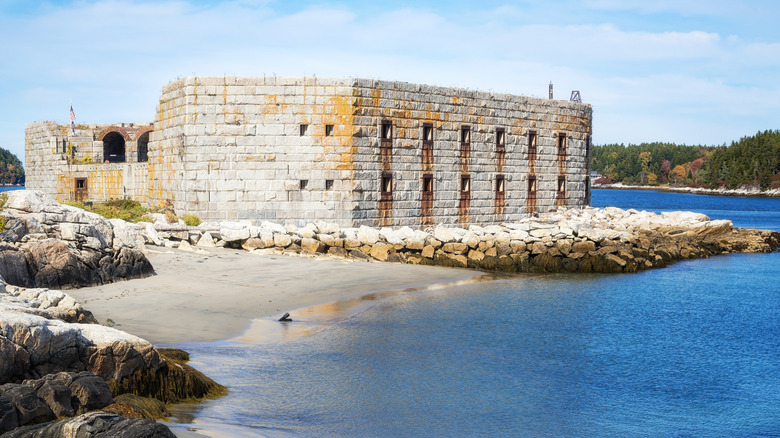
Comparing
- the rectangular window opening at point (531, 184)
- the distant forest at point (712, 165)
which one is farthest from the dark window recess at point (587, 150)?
the distant forest at point (712, 165)

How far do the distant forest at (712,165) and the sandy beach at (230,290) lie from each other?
123m

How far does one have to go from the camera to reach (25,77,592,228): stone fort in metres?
26.9

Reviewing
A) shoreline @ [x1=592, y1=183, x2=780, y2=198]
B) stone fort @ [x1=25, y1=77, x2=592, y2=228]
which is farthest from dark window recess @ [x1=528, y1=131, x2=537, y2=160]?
shoreline @ [x1=592, y1=183, x2=780, y2=198]

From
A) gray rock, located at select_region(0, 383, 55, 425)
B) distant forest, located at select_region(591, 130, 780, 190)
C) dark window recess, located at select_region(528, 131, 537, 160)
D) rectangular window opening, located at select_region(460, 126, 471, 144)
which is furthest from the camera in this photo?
distant forest, located at select_region(591, 130, 780, 190)

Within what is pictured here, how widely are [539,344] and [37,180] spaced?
3394 centimetres

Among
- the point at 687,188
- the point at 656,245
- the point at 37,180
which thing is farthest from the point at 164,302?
the point at 687,188

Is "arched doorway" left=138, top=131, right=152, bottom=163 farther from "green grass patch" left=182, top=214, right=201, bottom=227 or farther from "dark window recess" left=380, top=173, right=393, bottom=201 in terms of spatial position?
"dark window recess" left=380, top=173, right=393, bottom=201

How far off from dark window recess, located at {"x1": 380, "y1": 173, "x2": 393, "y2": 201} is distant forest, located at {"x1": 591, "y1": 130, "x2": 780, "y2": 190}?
117m

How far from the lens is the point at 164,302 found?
1571 centimetres

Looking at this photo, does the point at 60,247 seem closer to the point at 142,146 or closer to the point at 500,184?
the point at 500,184

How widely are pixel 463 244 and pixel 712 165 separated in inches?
5661

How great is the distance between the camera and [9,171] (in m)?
155

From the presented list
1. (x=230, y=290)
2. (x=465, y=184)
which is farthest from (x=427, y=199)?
(x=230, y=290)

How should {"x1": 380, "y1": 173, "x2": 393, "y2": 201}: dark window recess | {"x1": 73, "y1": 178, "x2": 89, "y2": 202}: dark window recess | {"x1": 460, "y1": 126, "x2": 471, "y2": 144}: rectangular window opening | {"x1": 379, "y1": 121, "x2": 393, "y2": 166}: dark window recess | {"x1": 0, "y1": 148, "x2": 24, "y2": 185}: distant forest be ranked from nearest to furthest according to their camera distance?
{"x1": 379, "y1": 121, "x2": 393, "y2": 166}: dark window recess < {"x1": 380, "y1": 173, "x2": 393, "y2": 201}: dark window recess < {"x1": 460, "y1": 126, "x2": 471, "y2": 144}: rectangular window opening < {"x1": 73, "y1": 178, "x2": 89, "y2": 202}: dark window recess < {"x1": 0, "y1": 148, "x2": 24, "y2": 185}: distant forest
